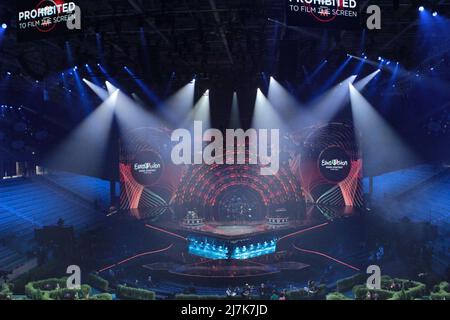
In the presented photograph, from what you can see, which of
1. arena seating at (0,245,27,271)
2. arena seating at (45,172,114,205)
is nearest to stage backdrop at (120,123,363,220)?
arena seating at (45,172,114,205)

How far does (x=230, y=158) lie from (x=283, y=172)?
→ 243 cm

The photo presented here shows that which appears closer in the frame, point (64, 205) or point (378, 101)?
point (378, 101)

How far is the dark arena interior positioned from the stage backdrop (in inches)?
2.4

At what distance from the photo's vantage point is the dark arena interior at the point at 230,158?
14.8 metres

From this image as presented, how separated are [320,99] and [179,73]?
615 cm

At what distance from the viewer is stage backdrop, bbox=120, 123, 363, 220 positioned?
19078 mm

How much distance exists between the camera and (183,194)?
64.2 ft

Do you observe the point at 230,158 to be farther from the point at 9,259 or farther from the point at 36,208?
the point at 9,259

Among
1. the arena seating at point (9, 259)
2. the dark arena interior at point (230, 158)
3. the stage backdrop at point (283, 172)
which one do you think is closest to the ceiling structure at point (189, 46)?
the dark arena interior at point (230, 158)

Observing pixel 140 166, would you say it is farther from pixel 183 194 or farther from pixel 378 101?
pixel 378 101

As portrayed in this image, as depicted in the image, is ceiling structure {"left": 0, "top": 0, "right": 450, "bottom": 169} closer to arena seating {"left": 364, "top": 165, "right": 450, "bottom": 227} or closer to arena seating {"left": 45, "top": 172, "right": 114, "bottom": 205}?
arena seating {"left": 45, "top": 172, "right": 114, "bottom": 205}

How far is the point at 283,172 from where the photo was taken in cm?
1948

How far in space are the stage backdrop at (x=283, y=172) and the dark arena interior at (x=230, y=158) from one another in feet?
0.20
